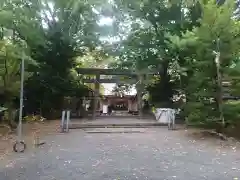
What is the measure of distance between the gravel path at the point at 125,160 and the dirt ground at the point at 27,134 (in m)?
0.57

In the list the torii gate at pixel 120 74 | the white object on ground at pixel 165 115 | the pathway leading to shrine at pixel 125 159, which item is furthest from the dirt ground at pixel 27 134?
the white object on ground at pixel 165 115

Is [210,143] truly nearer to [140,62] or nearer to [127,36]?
[140,62]

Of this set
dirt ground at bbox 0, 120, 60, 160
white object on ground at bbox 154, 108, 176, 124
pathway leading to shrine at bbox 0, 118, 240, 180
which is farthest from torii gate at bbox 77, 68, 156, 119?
pathway leading to shrine at bbox 0, 118, 240, 180

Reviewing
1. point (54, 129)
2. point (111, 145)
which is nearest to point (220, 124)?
point (111, 145)

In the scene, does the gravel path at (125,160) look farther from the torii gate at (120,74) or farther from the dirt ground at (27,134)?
the torii gate at (120,74)

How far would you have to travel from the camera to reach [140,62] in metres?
14.6

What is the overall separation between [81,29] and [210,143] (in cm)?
961

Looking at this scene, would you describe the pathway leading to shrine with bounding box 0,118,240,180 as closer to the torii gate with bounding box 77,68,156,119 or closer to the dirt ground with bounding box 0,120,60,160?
the dirt ground with bounding box 0,120,60,160

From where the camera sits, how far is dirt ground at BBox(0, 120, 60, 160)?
7.88 meters

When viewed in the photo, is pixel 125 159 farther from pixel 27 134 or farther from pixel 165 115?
pixel 165 115

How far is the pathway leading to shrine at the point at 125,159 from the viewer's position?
530cm

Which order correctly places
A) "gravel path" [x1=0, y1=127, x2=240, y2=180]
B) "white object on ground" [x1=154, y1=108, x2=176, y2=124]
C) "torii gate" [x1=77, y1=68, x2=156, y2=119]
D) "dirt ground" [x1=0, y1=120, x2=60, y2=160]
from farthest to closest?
"torii gate" [x1=77, y1=68, x2=156, y2=119]
"white object on ground" [x1=154, y1=108, x2=176, y2=124]
"dirt ground" [x1=0, y1=120, x2=60, y2=160]
"gravel path" [x1=0, y1=127, x2=240, y2=180]

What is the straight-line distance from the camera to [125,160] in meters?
6.41

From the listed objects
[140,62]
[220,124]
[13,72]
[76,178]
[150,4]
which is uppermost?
[150,4]
